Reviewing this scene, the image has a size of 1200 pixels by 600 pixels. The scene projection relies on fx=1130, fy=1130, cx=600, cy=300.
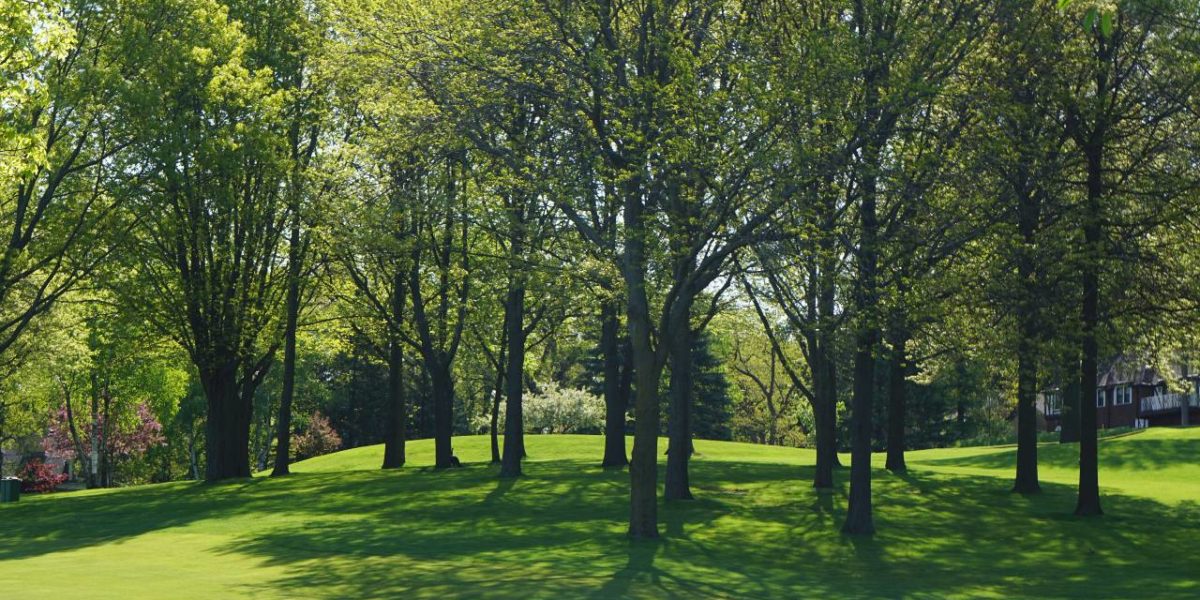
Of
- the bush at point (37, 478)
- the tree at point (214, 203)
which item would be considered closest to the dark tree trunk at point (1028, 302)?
the tree at point (214, 203)

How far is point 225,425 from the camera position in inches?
1736

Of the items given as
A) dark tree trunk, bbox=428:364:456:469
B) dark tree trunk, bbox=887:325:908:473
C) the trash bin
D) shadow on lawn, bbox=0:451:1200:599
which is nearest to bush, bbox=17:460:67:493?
the trash bin

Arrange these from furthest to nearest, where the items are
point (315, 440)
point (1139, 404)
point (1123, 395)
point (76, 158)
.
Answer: point (1123, 395)
point (1139, 404)
point (315, 440)
point (76, 158)

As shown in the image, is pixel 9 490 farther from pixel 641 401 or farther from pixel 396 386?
pixel 641 401

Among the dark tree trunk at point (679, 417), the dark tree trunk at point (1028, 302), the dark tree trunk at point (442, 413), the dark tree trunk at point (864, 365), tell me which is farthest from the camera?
the dark tree trunk at point (442, 413)

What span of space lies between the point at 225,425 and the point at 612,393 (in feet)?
50.6

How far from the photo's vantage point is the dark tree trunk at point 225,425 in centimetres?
4325

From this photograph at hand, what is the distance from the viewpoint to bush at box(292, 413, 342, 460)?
268 ft

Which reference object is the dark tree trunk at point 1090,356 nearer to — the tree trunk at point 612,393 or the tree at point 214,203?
the tree trunk at point 612,393

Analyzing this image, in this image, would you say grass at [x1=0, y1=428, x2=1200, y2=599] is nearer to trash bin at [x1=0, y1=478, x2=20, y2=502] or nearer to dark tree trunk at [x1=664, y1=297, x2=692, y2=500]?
dark tree trunk at [x1=664, y1=297, x2=692, y2=500]

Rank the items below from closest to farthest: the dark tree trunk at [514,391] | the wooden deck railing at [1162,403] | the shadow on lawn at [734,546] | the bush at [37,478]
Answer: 1. the shadow on lawn at [734,546]
2. the dark tree trunk at [514,391]
3. the bush at [37,478]
4. the wooden deck railing at [1162,403]

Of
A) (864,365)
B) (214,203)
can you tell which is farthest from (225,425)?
(864,365)

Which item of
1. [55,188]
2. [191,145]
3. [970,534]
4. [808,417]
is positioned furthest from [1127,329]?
[808,417]

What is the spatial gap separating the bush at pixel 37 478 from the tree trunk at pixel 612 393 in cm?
4458
